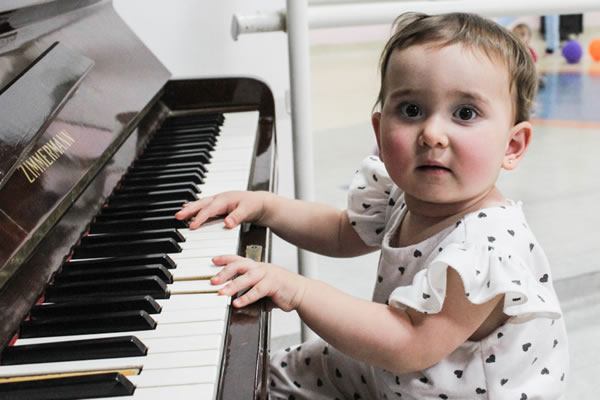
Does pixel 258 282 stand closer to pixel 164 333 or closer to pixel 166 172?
pixel 164 333

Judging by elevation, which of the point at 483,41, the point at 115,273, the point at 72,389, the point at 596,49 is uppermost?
the point at 596,49

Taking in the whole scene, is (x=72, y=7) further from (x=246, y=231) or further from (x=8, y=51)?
(x=246, y=231)

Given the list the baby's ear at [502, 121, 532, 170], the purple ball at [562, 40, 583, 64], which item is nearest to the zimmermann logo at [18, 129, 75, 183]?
the baby's ear at [502, 121, 532, 170]

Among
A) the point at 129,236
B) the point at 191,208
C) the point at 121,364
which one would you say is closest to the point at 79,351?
the point at 121,364

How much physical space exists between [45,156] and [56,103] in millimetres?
113

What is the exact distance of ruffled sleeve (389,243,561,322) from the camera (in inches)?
32.9

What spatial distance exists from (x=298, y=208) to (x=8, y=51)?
1.73 feet

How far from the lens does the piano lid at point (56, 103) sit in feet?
2.53

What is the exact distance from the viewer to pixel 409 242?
3.42ft

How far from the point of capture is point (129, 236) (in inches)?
34.8

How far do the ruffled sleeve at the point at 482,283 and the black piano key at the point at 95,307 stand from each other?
0.33 m

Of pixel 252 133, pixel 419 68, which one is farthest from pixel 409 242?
pixel 252 133

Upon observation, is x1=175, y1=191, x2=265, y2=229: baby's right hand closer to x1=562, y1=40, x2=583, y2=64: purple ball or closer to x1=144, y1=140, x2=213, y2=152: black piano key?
x1=144, y1=140, x2=213, y2=152: black piano key

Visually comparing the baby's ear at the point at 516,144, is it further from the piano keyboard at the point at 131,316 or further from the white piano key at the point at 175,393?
the white piano key at the point at 175,393
